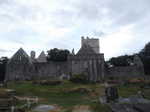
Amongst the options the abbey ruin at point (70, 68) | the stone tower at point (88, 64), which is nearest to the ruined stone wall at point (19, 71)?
the abbey ruin at point (70, 68)

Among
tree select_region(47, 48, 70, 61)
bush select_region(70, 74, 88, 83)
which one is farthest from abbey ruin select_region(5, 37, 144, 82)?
tree select_region(47, 48, 70, 61)

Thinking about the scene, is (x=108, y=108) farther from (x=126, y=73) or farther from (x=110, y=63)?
(x=110, y=63)

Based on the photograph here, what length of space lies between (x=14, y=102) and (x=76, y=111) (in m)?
10.3

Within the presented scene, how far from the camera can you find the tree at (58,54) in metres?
84.2

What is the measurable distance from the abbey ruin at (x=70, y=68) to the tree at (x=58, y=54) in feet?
67.0

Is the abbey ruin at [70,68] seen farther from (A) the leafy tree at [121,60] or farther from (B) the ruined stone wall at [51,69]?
(A) the leafy tree at [121,60]

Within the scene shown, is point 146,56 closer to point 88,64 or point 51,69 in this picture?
point 88,64

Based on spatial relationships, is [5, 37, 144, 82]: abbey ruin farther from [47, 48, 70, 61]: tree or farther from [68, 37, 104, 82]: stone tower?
[47, 48, 70, 61]: tree

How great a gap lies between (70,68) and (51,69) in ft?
23.3

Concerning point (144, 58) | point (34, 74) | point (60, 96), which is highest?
point (144, 58)

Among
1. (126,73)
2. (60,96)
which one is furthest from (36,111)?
(126,73)

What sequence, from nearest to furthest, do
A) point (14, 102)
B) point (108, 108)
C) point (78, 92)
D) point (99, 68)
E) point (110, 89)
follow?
point (108, 108) → point (110, 89) → point (14, 102) → point (78, 92) → point (99, 68)

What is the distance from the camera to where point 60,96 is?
114ft

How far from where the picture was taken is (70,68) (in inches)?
2386
